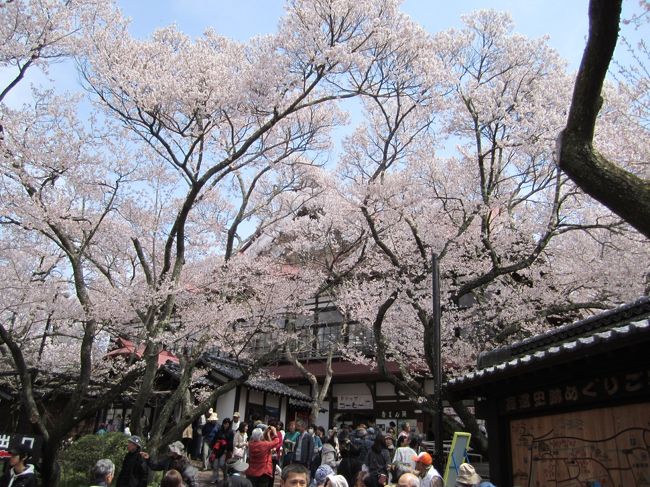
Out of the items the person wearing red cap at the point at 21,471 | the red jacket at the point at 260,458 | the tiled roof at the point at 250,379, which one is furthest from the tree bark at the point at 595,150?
the tiled roof at the point at 250,379

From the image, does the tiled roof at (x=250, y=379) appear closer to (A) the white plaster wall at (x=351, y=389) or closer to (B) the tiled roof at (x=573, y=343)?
(A) the white plaster wall at (x=351, y=389)

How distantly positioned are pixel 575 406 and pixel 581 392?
0.18 m

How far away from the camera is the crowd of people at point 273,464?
5477mm

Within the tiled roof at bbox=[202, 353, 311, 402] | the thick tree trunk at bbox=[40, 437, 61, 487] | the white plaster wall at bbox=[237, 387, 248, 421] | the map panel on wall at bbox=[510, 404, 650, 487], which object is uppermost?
the tiled roof at bbox=[202, 353, 311, 402]

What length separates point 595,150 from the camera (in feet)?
13.8

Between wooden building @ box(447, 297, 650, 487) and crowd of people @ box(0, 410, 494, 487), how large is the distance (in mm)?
1077

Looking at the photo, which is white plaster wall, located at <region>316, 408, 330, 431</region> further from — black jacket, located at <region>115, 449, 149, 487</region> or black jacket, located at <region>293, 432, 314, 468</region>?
black jacket, located at <region>115, 449, 149, 487</region>

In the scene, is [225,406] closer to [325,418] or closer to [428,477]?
[325,418]

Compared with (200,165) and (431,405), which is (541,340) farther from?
(200,165)

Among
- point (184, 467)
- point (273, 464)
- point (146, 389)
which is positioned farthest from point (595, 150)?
point (146, 389)

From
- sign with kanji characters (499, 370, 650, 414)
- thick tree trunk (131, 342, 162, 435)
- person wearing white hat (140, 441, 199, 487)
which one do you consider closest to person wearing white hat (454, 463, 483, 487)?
sign with kanji characters (499, 370, 650, 414)

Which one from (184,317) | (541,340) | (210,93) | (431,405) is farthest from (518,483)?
(184,317)

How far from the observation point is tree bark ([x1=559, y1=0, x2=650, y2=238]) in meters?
3.87

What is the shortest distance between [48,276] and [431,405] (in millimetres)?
12936
